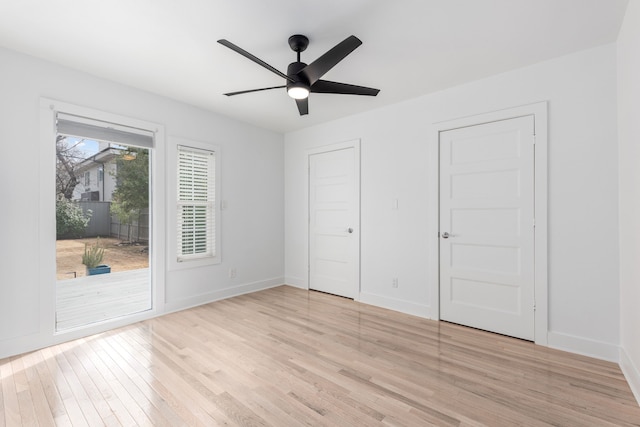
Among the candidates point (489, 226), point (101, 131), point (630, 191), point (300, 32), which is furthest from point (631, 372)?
point (101, 131)

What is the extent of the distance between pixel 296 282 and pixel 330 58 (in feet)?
12.1

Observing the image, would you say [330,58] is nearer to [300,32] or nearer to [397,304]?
[300,32]

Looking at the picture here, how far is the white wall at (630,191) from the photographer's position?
196 cm

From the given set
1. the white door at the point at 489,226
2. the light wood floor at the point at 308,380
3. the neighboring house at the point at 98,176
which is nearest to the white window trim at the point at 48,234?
the light wood floor at the point at 308,380

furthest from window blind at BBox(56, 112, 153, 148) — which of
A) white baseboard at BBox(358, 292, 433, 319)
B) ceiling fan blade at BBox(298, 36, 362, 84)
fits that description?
white baseboard at BBox(358, 292, 433, 319)

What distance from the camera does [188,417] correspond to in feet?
5.86

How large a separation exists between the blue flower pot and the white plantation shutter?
5.44 ft

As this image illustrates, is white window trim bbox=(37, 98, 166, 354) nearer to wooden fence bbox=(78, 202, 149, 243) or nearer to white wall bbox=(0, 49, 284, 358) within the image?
white wall bbox=(0, 49, 284, 358)

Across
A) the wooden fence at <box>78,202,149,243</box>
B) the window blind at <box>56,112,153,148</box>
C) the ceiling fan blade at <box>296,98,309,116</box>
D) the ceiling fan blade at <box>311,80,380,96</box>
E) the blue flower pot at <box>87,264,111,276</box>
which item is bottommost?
the blue flower pot at <box>87,264,111,276</box>

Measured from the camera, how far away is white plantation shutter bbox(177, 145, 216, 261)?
152 inches

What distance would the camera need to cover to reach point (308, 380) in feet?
7.16

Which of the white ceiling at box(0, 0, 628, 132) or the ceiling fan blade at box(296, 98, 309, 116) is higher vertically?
the white ceiling at box(0, 0, 628, 132)

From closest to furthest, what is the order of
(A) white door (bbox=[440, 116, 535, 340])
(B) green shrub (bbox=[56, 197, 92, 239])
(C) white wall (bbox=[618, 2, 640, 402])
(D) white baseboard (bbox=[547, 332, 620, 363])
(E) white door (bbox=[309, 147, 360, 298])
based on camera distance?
(C) white wall (bbox=[618, 2, 640, 402]) → (D) white baseboard (bbox=[547, 332, 620, 363]) → (A) white door (bbox=[440, 116, 535, 340]) → (B) green shrub (bbox=[56, 197, 92, 239]) → (E) white door (bbox=[309, 147, 360, 298])

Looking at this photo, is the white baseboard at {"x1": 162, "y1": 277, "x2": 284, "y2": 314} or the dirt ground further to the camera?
the white baseboard at {"x1": 162, "y1": 277, "x2": 284, "y2": 314}
